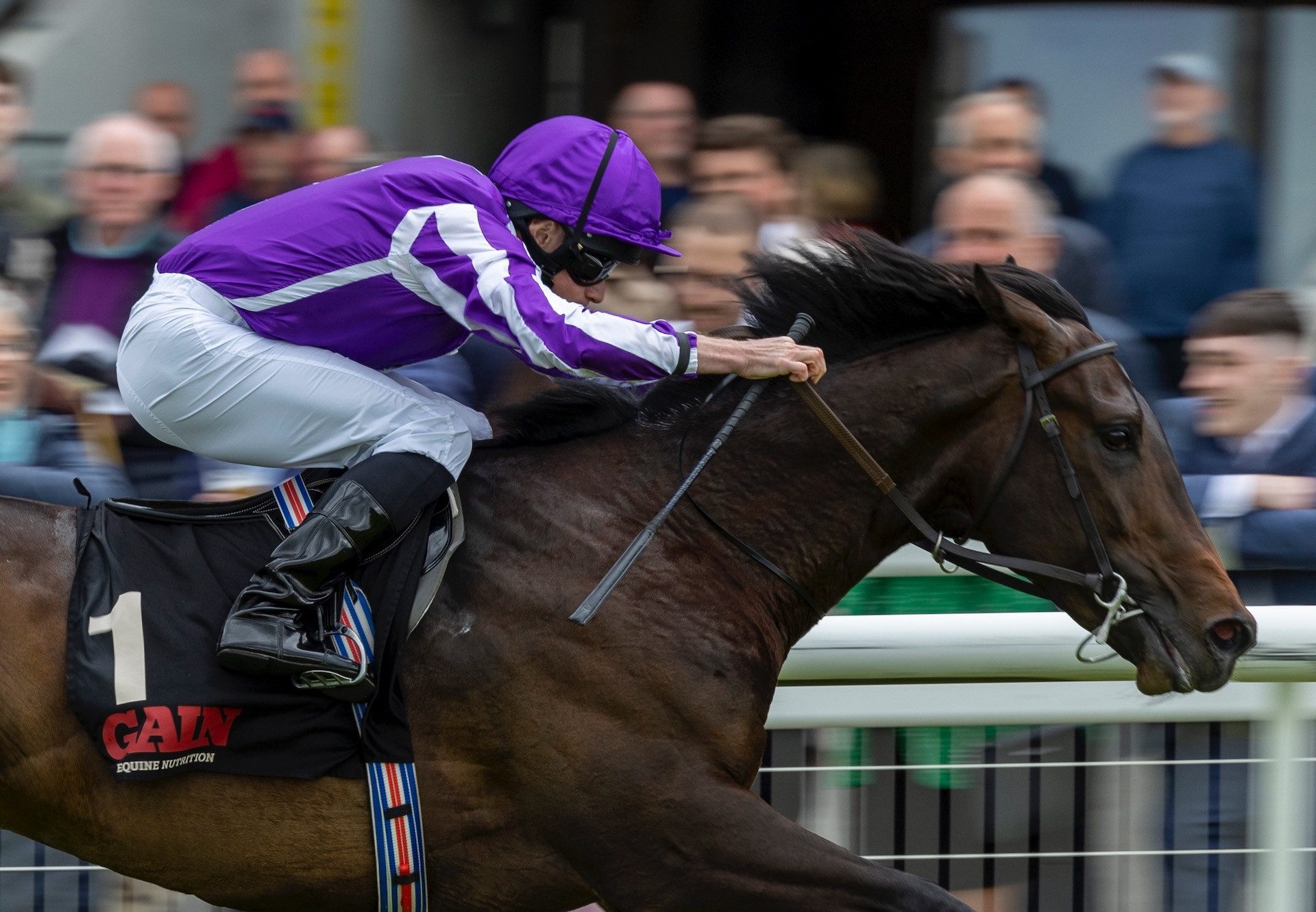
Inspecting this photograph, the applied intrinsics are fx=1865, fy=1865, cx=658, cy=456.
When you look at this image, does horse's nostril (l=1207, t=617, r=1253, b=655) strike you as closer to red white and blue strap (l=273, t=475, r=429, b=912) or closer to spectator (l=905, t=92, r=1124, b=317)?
red white and blue strap (l=273, t=475, r=429, b=912)

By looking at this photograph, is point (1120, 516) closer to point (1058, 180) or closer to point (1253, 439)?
point (1253, 439)

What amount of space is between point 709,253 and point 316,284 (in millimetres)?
1563

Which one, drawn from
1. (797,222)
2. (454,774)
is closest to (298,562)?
(454,774)

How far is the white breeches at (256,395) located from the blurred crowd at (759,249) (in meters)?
0.77

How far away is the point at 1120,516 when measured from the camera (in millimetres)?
3500

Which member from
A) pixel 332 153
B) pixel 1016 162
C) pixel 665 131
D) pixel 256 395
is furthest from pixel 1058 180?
pixel 256 395

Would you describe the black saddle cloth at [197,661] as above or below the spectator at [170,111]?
below

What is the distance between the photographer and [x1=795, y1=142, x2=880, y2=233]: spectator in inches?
236

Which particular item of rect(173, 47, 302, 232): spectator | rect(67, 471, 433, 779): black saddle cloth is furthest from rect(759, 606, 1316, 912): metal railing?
rect(173, 47, 302, 232): spectator

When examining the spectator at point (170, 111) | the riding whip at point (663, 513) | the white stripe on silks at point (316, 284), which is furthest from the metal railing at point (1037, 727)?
the spectator at point (170, 111)

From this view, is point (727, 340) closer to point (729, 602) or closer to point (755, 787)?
point (729, 602)

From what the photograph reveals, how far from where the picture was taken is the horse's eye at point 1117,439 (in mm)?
3498

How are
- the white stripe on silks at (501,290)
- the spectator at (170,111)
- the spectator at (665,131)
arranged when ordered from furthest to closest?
the spectator at (170,111) < the spectator at (665,131) < the white stripe on silks at (501,290)

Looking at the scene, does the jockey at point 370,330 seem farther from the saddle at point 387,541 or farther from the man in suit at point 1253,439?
the man in suit at point 1253,439
